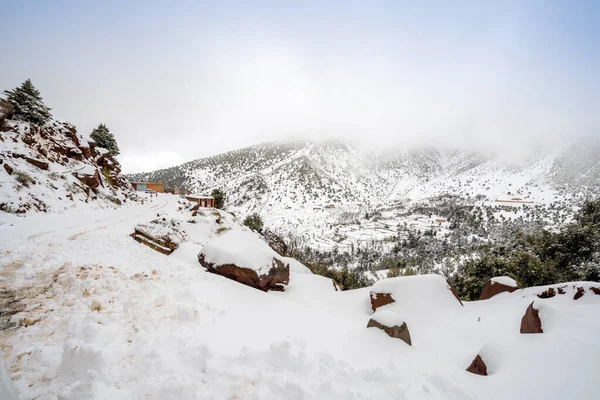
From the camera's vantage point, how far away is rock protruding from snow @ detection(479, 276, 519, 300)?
38.6 feet

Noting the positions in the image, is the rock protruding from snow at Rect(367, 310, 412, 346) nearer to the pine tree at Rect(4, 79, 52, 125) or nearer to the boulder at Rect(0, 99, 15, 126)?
the boulder at Rect(0, 99, 15, 126)

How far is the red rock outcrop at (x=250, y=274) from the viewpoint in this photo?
29.4 ft

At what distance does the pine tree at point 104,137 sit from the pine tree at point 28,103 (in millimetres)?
19162

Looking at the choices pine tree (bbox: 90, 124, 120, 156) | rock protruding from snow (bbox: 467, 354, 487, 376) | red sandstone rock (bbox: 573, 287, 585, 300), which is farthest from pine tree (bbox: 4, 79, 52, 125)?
red sandstone rock (bbox: 573, 287, 585, 300)

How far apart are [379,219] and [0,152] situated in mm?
193944

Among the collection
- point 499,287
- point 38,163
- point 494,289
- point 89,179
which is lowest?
point 494,289

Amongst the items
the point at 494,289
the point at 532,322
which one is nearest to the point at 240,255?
the point at 532,322

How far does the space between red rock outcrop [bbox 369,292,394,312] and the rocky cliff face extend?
18.7 meters

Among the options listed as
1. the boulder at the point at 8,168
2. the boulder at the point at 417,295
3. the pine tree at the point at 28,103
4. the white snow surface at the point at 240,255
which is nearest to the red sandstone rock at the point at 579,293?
the boulder at the point at 417,295

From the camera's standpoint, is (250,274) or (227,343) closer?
(227,343)

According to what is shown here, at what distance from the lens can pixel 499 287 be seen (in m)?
12.0

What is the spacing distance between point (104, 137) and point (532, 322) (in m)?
53.8

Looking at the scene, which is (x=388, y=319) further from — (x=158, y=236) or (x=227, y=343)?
(x=158, y=236)

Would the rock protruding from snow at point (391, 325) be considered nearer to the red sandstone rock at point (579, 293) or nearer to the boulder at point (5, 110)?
the red sandstone rock at point (579, 293)
